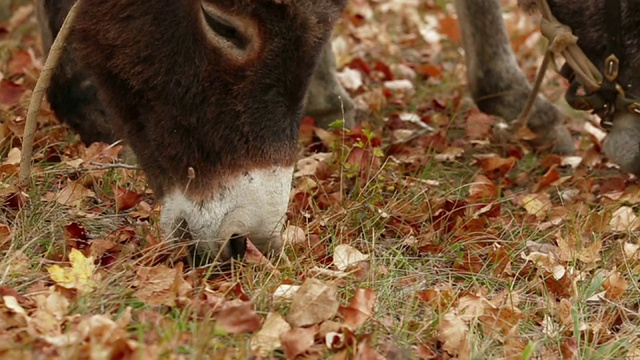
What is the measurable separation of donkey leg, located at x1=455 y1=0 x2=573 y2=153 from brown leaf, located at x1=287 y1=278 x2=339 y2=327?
2914 millimetres

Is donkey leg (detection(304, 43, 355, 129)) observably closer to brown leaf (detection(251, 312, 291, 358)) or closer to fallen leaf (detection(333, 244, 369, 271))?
fallen leaf (detection(333, 244, 369, 271))

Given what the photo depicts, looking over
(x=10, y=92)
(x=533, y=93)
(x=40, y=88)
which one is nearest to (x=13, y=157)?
(x=40, y=88)

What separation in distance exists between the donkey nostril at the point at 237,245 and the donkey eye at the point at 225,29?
630 millimetres

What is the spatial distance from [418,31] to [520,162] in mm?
2882

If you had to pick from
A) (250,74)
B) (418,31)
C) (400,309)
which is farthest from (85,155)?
(418,31)

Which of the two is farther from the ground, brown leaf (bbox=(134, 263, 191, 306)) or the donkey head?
the donkey head

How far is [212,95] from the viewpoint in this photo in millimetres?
3371

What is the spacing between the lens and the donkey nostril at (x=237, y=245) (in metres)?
3.36

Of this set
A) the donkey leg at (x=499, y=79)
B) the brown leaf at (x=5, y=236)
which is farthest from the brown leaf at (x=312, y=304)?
the donkey leg at (x=499, y=79)

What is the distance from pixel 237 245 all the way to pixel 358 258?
661 mm

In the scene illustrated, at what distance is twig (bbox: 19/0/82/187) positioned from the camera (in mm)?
3746

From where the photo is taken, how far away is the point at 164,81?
346cm

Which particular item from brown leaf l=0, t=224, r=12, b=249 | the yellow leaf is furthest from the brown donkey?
brown leaf l=0, t=224, r=12, b=249

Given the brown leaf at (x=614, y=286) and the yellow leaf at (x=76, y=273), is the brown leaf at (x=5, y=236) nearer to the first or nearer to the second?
the yellow leaf at (x=76, y=273)
